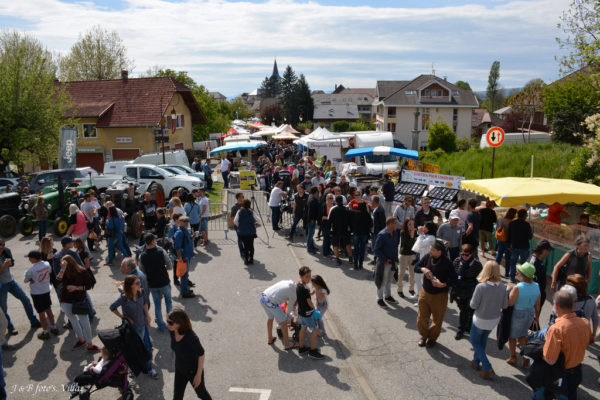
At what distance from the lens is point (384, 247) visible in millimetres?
7859

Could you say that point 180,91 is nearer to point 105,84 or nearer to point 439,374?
point 105,84

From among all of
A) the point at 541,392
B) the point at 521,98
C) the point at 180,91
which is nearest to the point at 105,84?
the point at 180,91

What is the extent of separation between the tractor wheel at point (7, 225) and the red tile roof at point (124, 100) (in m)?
16.5

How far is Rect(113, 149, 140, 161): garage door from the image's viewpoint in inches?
1188

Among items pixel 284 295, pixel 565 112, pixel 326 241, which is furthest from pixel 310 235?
pixel 565 112

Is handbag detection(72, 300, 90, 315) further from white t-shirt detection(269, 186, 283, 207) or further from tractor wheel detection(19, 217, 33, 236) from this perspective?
tractor wheel detection(19, 217, 33, 236)

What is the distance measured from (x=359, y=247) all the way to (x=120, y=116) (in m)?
25.6

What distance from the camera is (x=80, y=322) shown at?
6367 millimetres

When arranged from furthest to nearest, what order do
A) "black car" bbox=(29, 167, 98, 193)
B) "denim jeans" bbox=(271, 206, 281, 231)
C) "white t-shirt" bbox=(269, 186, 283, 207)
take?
"black car" bbox=(29, 167, 98, 193)
"denim jeans" bbox=(271, 206, 281, 231)
"white t-shirt" bbox=(269, 186, 283, 207)

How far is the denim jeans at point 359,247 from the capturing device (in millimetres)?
10023

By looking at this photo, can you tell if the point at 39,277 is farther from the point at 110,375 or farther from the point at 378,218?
the point at 378,218

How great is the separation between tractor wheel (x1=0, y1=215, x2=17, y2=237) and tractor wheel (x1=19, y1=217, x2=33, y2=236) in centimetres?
23

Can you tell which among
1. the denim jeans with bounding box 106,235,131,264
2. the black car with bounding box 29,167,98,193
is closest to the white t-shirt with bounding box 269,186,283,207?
the denim jeans with bounding box 106,235,131,264

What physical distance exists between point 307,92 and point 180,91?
4825cm
